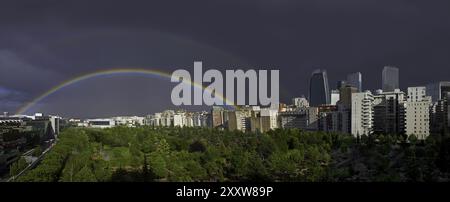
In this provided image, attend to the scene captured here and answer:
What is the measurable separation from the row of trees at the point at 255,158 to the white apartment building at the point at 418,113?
0.56ft

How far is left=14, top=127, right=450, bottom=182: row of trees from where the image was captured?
406cm

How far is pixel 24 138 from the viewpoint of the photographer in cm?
574

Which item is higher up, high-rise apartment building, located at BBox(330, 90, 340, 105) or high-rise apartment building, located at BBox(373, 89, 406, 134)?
high-rise apartment building, located at BBox(330, 90, 340, 105)

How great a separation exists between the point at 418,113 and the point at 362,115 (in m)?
0.75

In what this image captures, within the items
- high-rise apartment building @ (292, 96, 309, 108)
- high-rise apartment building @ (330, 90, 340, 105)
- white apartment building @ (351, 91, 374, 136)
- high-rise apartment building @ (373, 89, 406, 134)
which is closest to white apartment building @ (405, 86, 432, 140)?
high-rise apartment building @ (373, 89, 406, 134)

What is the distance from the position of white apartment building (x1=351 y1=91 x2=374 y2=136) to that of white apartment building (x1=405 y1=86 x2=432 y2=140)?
0.50 m

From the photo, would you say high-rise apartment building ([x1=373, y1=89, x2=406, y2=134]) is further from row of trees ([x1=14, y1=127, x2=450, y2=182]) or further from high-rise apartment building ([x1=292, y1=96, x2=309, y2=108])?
high-rise apartment building ([x1=292, y1=96, x2=309, y2=108])

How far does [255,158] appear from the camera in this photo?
4.30 m

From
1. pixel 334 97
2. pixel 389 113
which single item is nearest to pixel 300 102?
pixel 334 97

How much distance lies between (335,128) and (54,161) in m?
3.95

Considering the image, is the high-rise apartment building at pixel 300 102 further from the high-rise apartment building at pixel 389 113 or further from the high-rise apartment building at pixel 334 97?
the high-rise apartment building at pixel 389 113

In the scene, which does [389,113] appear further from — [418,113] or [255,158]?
[255,158]
